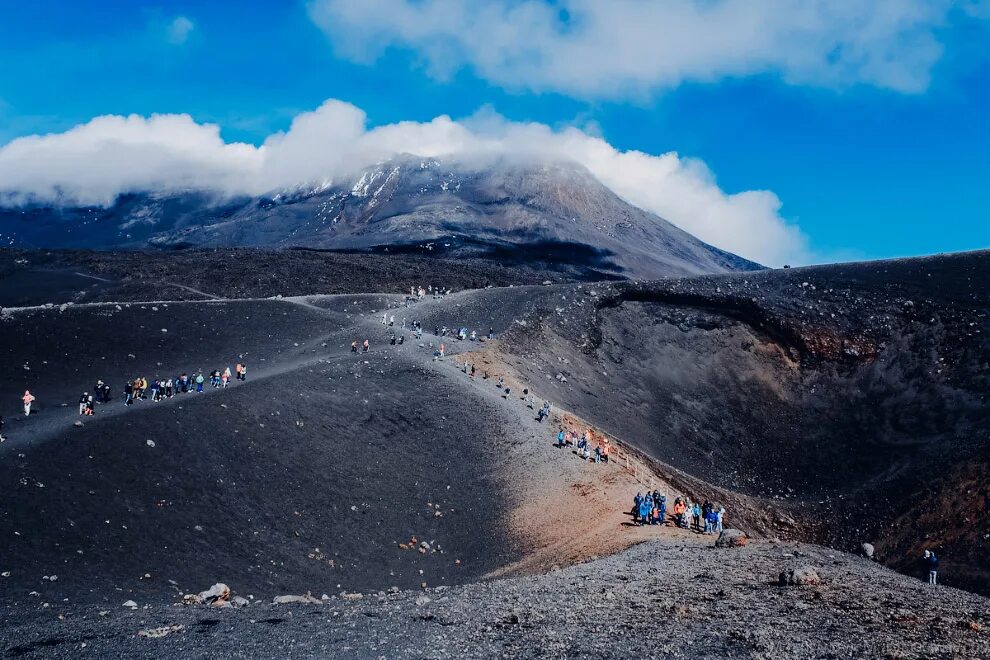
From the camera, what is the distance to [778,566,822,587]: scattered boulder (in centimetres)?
1483

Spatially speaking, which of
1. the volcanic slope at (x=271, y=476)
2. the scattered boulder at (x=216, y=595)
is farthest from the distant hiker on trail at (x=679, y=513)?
the scattered boulder at (x=216, y=595)

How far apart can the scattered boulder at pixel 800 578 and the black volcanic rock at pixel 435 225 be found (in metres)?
124

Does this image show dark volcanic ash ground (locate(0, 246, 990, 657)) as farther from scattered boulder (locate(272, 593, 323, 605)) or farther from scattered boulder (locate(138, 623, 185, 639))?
scattered boulder (locate(272, 593, 323, 605))

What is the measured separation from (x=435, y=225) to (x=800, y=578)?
147 meters

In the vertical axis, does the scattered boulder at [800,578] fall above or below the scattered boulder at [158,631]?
above

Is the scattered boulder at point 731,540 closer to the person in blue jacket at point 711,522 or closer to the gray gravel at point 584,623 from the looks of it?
the gray gravel at point 584,623

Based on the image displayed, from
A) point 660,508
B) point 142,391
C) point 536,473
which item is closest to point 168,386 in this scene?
point 142,391

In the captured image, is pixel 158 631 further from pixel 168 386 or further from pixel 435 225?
pixel 435 225

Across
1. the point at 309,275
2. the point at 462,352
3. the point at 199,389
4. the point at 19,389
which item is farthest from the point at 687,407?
the point at 309,275

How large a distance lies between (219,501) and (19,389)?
17.4 meters

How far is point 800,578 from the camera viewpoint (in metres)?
14.8

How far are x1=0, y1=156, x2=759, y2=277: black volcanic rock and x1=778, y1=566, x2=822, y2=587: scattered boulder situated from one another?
124 m

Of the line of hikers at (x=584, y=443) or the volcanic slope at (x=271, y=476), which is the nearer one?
the volcanic slope at (x=271, y=476)

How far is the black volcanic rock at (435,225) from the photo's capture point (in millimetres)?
151750
